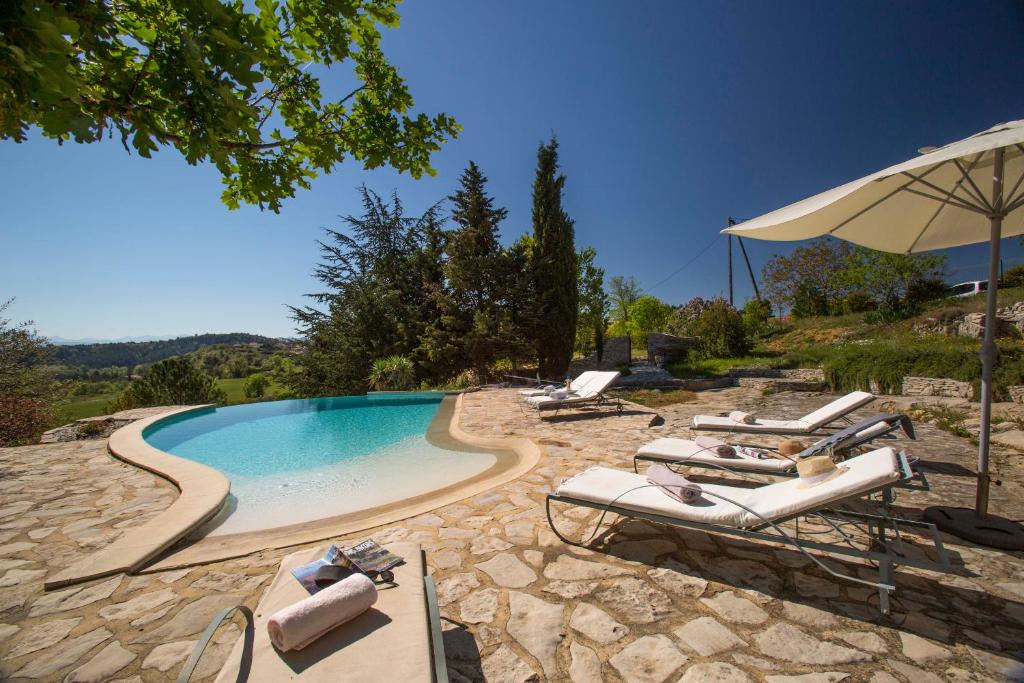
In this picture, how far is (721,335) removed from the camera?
1562 centimetres

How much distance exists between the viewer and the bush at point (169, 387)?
1180cm

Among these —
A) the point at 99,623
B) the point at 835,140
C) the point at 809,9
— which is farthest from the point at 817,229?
the point at 835,140

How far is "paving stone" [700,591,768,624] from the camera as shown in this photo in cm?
208

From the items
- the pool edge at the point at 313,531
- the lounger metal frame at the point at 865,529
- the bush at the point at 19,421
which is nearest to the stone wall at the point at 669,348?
the pool edge at the point at 313,531

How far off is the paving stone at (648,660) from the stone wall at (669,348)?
15.3m

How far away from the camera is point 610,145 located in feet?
47.1

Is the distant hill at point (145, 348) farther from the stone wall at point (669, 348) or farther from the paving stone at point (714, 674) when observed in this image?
the paving stone at point (714, 674)

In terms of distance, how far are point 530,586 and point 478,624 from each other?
429 millimetres

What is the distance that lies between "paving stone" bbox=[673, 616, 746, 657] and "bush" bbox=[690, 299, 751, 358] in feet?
50.5

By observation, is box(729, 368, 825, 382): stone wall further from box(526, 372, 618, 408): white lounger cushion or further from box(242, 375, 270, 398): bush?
box(242, 375, 270, 398): bush

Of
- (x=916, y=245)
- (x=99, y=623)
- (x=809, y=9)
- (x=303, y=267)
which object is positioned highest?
(x=809, y=9)

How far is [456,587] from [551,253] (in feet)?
43.3

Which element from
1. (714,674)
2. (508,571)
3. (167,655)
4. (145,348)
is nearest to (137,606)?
(167,655)

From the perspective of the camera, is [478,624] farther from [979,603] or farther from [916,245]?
[916,245]
